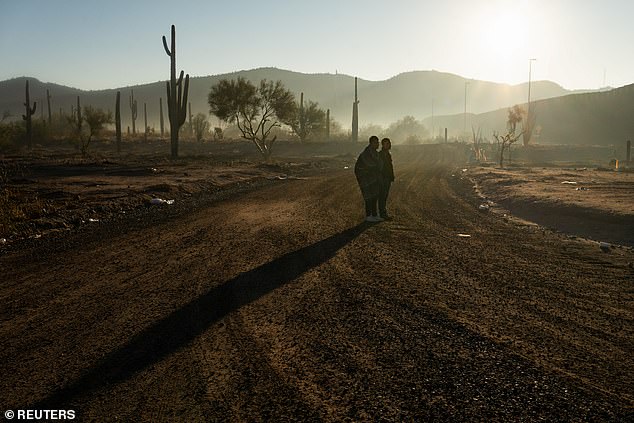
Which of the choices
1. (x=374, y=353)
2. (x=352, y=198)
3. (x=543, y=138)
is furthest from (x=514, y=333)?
(x=543, y=138)

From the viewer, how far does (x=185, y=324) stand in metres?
6.02

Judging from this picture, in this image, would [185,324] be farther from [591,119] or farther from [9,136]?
[591,119]

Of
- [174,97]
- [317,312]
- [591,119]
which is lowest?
[317,312]

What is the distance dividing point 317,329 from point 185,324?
141 centimetres

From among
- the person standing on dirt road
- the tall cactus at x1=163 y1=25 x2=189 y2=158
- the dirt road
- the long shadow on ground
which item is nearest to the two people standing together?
the person standing on dirt road

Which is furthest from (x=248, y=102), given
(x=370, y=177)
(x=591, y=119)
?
(x=591, y=119)

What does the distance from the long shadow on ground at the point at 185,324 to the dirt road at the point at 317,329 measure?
2 centimetres

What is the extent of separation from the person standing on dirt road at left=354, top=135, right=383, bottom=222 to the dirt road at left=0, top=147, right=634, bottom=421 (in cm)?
288

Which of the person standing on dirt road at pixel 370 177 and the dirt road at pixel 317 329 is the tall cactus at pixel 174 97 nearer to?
the person standing on dirt road at pixel 370 177

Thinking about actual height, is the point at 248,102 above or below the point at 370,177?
above

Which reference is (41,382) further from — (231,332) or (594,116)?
(594,116)

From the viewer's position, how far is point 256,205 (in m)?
17.1

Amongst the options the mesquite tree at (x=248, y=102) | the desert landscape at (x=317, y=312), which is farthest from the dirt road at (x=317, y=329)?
the mesquite tree at (x=248, y=102)

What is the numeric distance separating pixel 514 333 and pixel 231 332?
288cm
